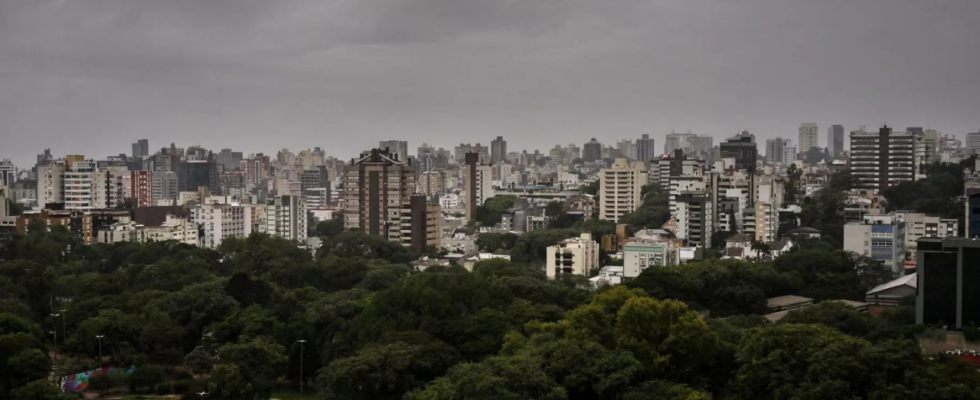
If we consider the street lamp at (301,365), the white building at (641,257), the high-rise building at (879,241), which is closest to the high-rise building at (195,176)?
the white building at (641,257)

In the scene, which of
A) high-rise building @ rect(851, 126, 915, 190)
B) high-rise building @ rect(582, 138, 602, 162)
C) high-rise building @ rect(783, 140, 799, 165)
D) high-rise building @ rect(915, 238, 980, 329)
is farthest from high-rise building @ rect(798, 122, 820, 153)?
high-rise building @ rect(915, 238, 980, 329)

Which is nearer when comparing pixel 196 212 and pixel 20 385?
pixel 20 385

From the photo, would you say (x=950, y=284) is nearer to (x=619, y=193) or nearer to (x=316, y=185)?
(x=619, y=193)

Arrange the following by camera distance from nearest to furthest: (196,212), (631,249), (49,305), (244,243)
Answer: (49,305) < (631,249) < (244,243) < (196,212)

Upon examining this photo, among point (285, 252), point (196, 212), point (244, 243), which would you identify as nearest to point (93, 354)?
point (285, 252)

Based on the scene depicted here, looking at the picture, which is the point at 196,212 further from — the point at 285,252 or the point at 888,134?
the point at 888,134

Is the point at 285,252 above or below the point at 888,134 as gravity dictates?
below

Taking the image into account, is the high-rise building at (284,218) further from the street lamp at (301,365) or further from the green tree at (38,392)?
the green tree at (38,392)
